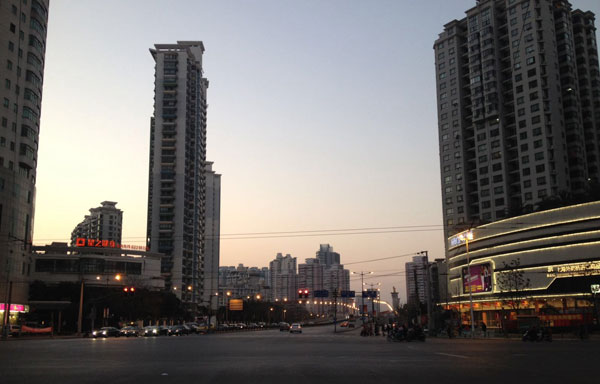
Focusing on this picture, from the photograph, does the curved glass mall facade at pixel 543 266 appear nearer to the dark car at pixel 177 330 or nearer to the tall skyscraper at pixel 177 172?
the dark car at pixel 177 330

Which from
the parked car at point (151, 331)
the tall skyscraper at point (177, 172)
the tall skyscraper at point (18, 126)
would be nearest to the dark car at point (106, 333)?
the parked car at point (151, 331)

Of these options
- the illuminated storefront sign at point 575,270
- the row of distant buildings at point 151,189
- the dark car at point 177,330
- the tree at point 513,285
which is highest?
the row of distant buildings at point 151,189

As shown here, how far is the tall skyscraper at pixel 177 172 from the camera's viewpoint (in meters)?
160

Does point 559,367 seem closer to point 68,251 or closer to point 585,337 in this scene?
point 585,337

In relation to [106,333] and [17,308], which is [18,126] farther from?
[106,333]

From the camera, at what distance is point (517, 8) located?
12850cm

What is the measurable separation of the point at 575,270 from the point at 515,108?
55.7 meters

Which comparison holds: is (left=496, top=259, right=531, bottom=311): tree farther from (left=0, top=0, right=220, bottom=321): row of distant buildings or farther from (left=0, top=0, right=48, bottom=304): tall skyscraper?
(left=0, top=0, right=48, bottom=304): tall skyscraper

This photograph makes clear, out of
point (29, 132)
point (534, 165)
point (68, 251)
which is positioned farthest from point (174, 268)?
point (534, 165)

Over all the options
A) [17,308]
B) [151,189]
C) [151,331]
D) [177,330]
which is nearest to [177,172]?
[151,189]

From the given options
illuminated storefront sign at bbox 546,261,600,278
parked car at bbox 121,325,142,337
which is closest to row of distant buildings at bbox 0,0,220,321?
parked car at bbox 121,325,142,337

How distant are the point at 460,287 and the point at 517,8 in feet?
219

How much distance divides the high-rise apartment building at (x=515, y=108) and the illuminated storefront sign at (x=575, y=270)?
99.2 feet

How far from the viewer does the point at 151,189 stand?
16938 centimetres
